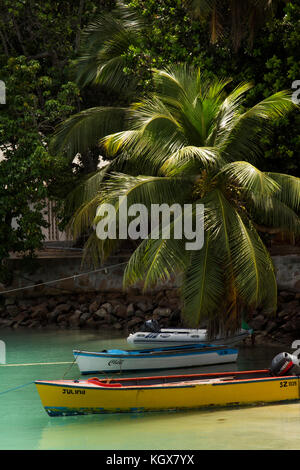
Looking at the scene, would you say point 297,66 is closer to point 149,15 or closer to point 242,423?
point 149,15

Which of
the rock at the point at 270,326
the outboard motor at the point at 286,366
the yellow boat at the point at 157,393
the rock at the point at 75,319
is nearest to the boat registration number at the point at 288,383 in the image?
the yellow boat at the point at 157,393

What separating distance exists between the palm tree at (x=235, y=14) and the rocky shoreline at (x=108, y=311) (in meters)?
6.41

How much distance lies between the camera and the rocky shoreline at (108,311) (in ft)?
67.5

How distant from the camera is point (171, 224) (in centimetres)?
1536

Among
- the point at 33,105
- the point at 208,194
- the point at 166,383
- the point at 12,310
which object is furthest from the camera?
the point at 12,310

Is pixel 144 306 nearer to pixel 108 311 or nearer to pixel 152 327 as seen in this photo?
pixel 108 311

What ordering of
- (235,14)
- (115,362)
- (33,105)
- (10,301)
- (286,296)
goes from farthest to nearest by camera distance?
1. (10,301)
2. (33,105)
3. (286,296)
4. (235,14)
5. (115,362)

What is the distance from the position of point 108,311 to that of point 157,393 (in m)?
10.2

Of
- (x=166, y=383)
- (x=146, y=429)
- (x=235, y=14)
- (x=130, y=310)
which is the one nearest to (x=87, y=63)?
(x=235, y=14)

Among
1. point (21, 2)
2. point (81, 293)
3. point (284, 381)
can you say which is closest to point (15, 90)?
point (21, 2)

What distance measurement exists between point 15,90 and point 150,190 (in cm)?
855

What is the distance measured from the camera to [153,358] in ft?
56.3

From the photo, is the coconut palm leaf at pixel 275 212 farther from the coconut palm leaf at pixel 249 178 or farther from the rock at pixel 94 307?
the rock at pixel 94 307

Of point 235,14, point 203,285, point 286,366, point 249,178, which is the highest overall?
point 235,14
